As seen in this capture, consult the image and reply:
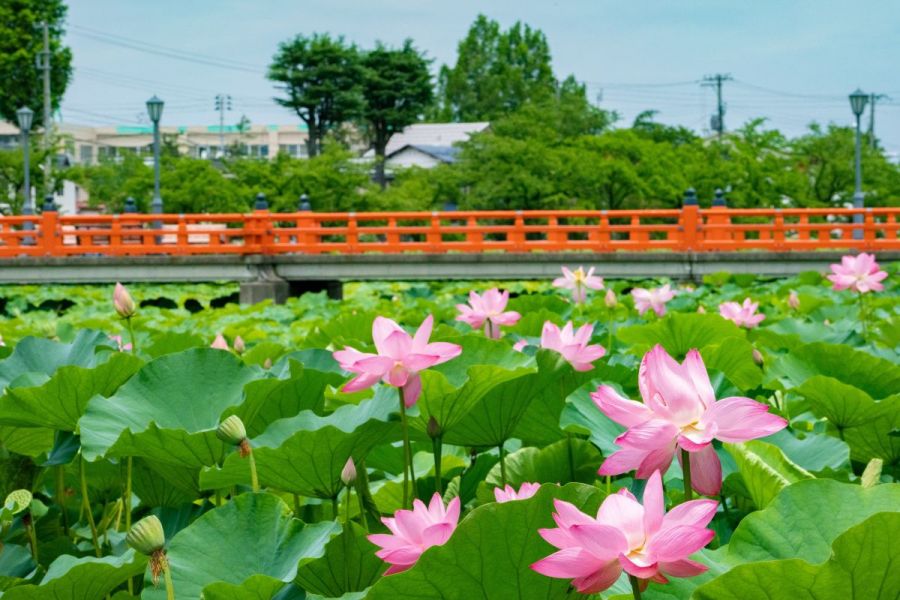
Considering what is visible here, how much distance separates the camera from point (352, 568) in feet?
3.62

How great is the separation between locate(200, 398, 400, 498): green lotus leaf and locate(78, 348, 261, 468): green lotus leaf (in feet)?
0.17

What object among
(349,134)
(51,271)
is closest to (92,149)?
(349,134)

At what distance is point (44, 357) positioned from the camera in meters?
1.88

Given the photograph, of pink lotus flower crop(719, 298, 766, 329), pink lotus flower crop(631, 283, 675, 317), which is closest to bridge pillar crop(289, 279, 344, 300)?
pink lotus flower crop(631, 283, 675, 317)

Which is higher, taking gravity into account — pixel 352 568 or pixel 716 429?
pixel 716 429

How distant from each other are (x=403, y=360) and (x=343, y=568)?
8.9 inches

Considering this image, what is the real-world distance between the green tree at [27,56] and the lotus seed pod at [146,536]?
34.7 meters

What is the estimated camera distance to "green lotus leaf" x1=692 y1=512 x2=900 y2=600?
0.71 metres

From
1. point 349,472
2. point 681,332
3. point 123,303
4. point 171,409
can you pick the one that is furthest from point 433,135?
A: point 349,472

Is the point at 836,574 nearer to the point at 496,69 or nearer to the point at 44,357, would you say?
the point at 44,357

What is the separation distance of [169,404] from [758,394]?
0.95m

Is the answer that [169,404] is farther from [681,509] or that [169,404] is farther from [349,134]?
[349,134]

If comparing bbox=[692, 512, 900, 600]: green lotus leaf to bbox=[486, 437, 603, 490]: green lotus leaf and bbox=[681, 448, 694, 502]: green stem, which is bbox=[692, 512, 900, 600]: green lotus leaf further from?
bbox=[486, 437, 603, 490]: green lotus leaf

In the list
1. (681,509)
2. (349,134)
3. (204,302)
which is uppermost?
(349,134)
